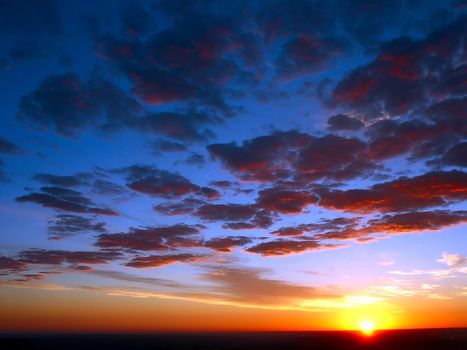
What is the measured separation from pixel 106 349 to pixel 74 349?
8.55 meters

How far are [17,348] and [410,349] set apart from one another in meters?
79.6

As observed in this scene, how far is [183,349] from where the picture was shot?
9950 cm

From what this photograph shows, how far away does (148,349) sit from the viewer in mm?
106312

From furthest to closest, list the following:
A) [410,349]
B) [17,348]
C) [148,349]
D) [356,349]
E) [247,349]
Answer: [148,349] < [247,349] < [356,349] < [410,349] < [17,348]

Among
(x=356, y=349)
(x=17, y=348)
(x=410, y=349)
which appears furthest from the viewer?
(x=356, y=349)

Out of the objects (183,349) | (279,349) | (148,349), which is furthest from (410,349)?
(148,349)

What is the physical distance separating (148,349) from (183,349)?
12673 millimetres

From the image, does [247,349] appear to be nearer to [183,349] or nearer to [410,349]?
[183,349]

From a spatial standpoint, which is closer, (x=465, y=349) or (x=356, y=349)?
(x=465, y=349)

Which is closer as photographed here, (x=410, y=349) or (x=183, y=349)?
(x=410, y=349)

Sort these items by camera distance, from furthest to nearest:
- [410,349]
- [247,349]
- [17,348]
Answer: [247,349] < [410,349] < [17,348]

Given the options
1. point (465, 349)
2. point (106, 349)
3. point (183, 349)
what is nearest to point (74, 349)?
point (106, 349)

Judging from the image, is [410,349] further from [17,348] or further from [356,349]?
[17,348]

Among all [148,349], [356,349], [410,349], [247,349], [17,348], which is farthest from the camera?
[148,349]
